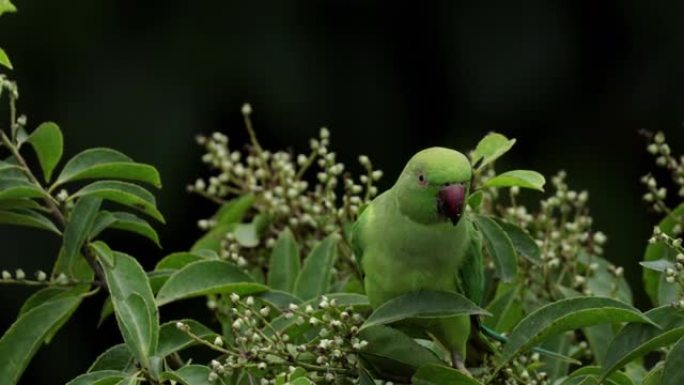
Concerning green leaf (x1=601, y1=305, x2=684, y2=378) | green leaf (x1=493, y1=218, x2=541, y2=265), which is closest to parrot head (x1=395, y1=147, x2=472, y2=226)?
green leaf (x1=493, y1=218, x2=541, y2=265)

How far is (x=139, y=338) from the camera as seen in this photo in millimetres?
2287

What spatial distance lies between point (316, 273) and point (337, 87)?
3349 mm

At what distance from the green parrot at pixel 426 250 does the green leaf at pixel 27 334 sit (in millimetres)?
526

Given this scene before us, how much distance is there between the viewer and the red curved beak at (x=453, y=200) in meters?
2.33

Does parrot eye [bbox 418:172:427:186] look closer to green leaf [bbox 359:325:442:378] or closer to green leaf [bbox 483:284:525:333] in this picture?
green leaf [bbox 359:325:442:378]

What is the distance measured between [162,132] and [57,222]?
3156mm

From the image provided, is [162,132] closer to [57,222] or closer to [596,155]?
[596,155]

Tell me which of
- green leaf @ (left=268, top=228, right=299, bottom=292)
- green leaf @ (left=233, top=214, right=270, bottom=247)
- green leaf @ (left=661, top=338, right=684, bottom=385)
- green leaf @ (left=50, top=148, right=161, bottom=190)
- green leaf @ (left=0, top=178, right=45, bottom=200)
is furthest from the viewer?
green leaf @ (left=233, top=214, right=270, bottom=247)

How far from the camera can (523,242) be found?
260cm

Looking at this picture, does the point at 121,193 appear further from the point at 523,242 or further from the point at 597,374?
the point at 597,374

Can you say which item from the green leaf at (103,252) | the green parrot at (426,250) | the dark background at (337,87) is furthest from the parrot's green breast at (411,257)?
the dark background at (337,87)

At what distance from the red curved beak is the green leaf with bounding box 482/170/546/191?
0.13 meters

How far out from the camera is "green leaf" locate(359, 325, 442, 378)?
2.31 meters

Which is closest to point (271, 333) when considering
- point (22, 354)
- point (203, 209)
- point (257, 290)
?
point (257, 290)
